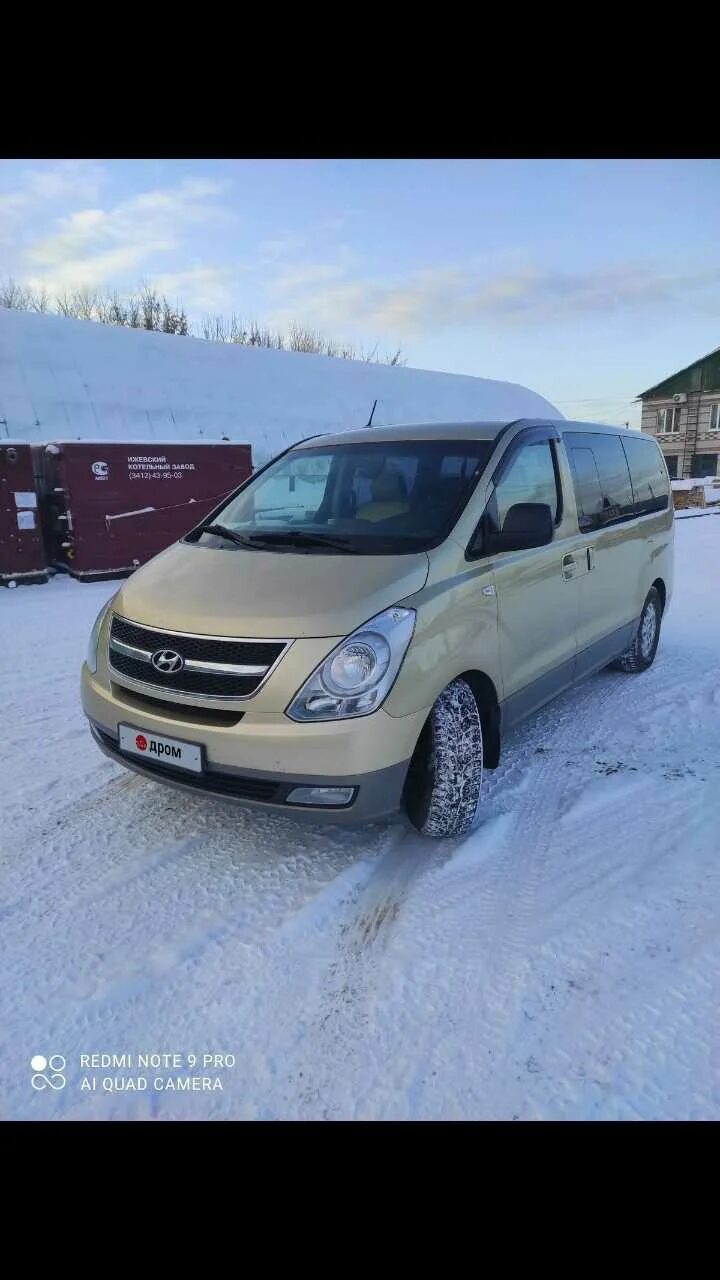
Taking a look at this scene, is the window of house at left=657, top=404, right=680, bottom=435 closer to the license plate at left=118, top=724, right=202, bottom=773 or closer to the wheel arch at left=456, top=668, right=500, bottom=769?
the wheel arch at left=456, top=668, right=500, bottom=769

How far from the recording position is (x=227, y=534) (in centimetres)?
362

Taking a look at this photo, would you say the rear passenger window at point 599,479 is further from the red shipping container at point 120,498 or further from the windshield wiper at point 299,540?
the red shipping container at point 120,498

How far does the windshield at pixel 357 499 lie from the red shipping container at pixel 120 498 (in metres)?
6.60

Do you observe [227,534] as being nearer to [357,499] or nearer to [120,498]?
[357,499]

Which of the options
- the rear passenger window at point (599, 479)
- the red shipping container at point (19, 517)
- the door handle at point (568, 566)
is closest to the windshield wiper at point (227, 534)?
the door handle at point (568, 566)

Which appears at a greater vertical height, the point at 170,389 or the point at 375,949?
the point at 170,389

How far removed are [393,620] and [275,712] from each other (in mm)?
546

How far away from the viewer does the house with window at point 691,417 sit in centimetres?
3869

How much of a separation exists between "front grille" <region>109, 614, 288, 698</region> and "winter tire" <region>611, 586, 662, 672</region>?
11.2 feet

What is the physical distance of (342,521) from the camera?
3.53m

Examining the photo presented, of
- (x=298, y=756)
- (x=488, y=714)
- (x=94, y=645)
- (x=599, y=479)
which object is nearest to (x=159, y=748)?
(x=298, y=756)

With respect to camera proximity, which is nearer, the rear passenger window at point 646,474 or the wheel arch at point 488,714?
the wheel arch at point 488,714

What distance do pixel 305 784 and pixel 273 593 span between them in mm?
754
